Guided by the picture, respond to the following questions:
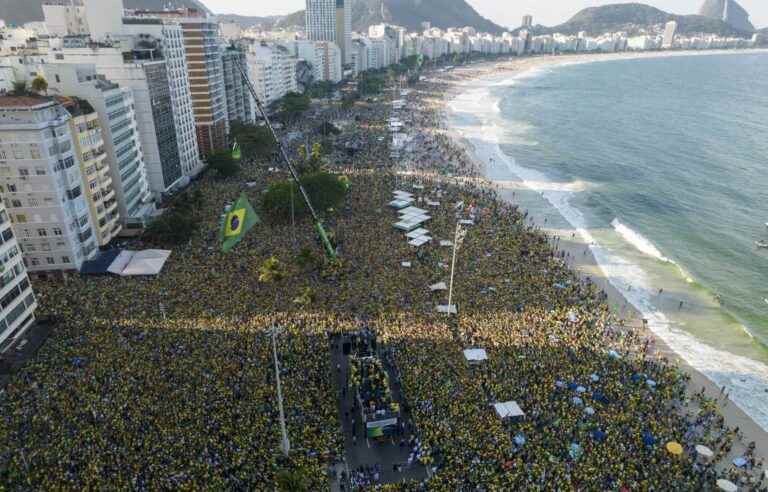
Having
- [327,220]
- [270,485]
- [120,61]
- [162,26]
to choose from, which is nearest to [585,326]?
[270,485]

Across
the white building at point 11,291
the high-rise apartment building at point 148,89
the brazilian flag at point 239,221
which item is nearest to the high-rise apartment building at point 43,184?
the white building at point 11,291

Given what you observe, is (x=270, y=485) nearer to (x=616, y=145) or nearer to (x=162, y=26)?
(x=162, y=26)

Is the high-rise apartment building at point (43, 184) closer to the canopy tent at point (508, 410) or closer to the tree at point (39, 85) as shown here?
the tree at point (39, 85)


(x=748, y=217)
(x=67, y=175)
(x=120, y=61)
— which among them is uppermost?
(x=120, y=61)

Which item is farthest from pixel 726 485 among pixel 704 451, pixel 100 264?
pixel 100 264

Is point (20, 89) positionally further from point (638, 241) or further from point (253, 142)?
point (638, 241)

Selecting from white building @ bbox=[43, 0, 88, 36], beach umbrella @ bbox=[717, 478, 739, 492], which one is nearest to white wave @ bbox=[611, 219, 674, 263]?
beach umbrella @ bbox=[717, 478, 739, 492]
